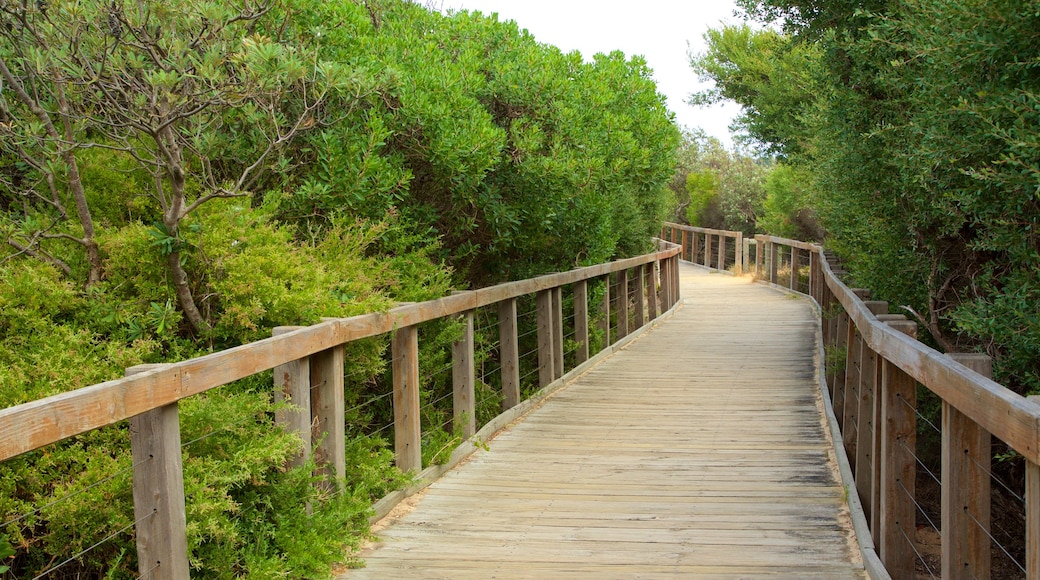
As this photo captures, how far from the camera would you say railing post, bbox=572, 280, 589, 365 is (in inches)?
427

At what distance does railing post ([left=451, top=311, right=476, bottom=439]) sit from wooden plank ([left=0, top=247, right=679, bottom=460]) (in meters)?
0.89

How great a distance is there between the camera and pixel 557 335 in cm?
1030

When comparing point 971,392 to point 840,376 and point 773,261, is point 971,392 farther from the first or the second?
point 773,261

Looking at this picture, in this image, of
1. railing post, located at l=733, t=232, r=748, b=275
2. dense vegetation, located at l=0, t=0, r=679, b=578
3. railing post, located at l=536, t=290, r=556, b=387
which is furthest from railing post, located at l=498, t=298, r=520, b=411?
railing post, located at l=733, t=232, r=748, b=275

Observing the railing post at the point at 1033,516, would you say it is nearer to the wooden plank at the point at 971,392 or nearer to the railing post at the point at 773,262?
the wooden plank at the point at 971,392

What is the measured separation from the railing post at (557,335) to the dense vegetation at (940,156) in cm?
281

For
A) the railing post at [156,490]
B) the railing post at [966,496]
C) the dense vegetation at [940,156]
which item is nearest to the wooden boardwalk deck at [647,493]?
the railing post at [966,496]

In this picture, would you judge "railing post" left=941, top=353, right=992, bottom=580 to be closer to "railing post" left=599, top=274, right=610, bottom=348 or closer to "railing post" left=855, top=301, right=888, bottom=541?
"railing post" left=855, top=301, right=888, bottom=541

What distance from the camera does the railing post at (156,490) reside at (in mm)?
3582

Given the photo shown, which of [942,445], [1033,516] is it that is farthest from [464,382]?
[1033,516]

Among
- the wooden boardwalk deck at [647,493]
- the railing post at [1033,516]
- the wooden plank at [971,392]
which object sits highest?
the wooden plank at [971,392]

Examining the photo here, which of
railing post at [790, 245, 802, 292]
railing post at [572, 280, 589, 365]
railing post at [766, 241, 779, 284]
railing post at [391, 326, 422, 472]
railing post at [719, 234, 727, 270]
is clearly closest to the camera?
railing post at [391, 326, 422, 472]

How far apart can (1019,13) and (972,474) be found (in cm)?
236

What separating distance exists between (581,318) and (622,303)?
270 cm
